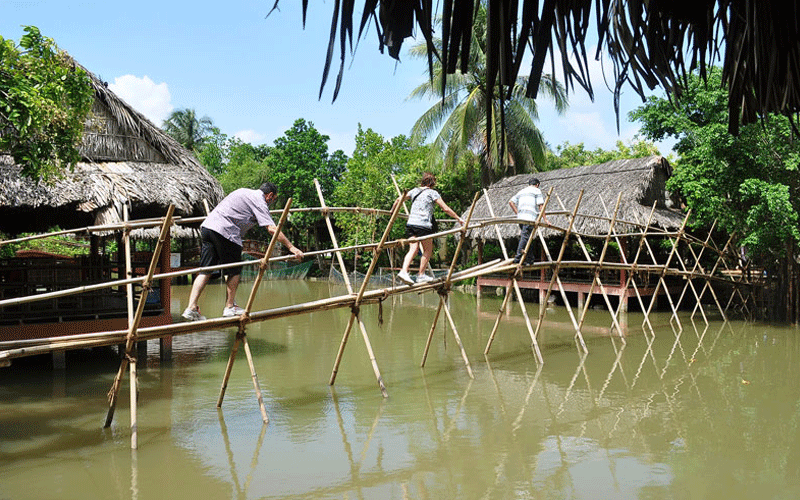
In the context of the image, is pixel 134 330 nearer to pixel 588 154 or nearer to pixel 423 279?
pixel 423 279

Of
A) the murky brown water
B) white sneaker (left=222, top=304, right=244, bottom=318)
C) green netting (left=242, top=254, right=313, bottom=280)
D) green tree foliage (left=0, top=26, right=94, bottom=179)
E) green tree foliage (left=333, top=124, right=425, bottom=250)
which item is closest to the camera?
the murky brown water

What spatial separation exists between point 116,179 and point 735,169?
9503 mm

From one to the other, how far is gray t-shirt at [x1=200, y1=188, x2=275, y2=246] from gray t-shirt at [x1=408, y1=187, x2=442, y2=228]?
6.23 feet

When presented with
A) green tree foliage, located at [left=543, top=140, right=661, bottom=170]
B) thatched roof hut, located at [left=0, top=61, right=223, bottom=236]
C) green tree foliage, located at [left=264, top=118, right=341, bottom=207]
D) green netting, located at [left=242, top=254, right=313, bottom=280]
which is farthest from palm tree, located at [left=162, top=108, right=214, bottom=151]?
thatched roof hut, located at [left=0, top=61, right=223, bottom=236]

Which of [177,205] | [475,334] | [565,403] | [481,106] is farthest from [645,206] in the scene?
[177,205]

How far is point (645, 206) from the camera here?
560 inches

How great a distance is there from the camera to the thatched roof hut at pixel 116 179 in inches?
320

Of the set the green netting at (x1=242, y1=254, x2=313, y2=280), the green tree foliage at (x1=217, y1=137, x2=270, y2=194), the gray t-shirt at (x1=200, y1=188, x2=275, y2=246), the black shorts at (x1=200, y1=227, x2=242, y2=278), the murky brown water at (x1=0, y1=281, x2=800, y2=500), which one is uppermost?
the green tree foliage at (x1=217, y1=137, x2=270, y2=194)

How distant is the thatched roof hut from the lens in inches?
320

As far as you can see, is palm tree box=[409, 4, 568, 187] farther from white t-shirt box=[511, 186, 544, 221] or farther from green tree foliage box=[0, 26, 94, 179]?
green tree foliage box=[0, 26, 94, 179]

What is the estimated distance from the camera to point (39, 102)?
5.62 m

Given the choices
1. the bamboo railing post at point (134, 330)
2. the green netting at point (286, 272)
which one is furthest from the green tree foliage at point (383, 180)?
the bamboo railing post at point (134, 330)

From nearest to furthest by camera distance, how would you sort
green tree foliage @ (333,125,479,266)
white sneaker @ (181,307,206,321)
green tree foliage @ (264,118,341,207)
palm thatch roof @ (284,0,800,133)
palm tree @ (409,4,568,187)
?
palm thatch roof @ (284,0,800,133) < white sneaker @ (181,307,206,321) < palm tree @ (409,4,568,187) < green tree foliage @ (333,125,479,266) < green tree foliage @ (264,118,341,207)

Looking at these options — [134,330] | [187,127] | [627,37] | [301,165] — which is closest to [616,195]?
[134,330]
